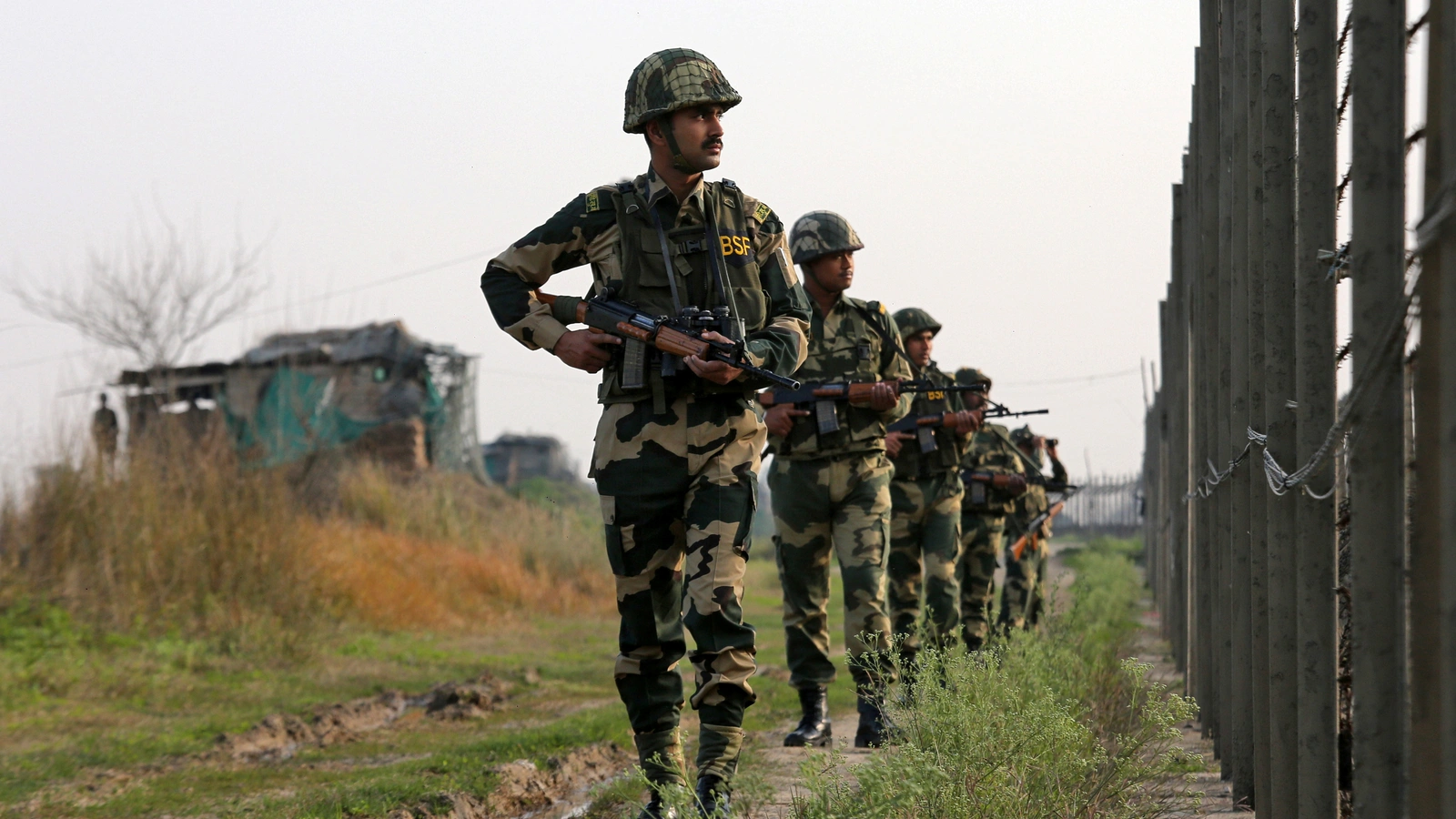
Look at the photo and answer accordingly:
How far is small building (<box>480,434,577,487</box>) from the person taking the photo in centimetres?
5294

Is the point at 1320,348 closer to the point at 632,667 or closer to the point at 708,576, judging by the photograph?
the point at 708,576

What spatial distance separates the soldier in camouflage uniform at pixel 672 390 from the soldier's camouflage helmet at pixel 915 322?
461cm

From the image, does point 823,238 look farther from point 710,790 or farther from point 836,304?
point 710,790

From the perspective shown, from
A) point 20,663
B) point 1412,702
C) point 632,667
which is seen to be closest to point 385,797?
point 632,667

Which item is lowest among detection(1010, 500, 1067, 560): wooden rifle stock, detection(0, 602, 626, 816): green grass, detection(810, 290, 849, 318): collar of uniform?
detection(0, 602, 626, 816): green grass

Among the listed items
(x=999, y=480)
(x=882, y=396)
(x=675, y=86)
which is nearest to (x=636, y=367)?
(x=675, y=86)

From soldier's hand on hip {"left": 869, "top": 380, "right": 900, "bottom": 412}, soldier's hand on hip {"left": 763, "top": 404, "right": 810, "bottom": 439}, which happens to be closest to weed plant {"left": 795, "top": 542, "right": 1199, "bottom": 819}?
soldier's hand on hip {"left": 869, "top": 380, "right": 900, "bottom": 412}

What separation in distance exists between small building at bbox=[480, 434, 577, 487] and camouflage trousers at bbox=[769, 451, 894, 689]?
4569 centimetres

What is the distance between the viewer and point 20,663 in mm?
9859

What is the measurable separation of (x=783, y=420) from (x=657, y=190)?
7.73ft

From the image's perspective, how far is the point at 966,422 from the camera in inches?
348

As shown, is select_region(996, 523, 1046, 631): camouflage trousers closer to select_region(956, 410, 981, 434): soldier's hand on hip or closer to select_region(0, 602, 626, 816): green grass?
select_region(0, 602, 626, 816): green grass

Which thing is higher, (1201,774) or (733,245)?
(733,245)

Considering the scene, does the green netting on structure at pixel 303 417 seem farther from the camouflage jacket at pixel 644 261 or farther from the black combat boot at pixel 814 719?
the camouflage jacket at pixel 644 261
